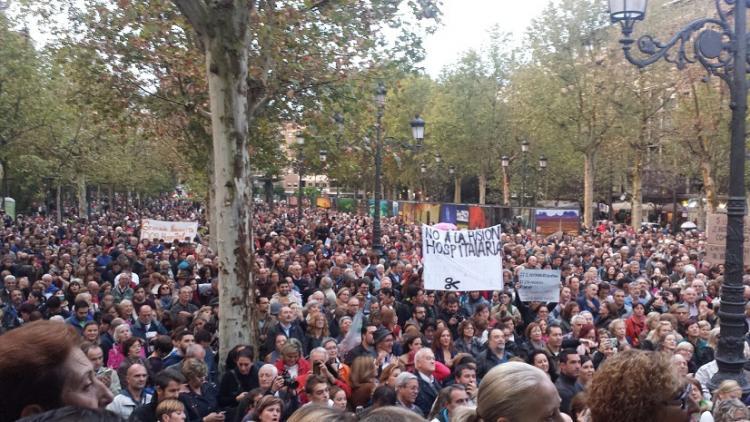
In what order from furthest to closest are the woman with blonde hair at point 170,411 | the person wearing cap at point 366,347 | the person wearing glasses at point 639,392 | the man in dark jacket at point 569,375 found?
the person wearing cap at point 366,347 < the man in dark jacket at point 569,375 < the woman with blonde hair at point 170,411 < the person wearing glasses at point 639,392

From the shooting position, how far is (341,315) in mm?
9719

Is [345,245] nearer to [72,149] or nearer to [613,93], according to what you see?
[613,93]

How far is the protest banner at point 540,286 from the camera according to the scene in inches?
Result: 437

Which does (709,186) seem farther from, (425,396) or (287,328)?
(425,396)

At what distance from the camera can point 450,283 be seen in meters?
11.4

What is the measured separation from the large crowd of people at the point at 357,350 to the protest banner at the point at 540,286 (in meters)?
0.15

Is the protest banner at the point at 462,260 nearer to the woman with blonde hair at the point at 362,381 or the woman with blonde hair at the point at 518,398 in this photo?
the woman with blonde hair at the point at 362,381

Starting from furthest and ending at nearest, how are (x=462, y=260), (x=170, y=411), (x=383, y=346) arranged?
(x=462, y=260) → (x=383, y=346) → (x=170, y=411)

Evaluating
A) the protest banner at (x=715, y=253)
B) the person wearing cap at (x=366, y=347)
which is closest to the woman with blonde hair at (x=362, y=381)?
the person wearing cap at (x=366, y=347)

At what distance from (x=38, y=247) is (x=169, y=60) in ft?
23.8

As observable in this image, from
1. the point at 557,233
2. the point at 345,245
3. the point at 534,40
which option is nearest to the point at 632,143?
the point at 534,40

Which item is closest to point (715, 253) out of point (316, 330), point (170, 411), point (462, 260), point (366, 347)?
point (462, 260)

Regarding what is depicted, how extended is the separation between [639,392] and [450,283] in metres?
8.58

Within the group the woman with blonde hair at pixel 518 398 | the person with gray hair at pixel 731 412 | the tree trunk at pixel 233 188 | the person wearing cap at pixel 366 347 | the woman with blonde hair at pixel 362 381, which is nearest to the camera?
the woman with blonde hair at pixel 518 398
